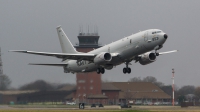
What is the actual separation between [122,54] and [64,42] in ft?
66.4

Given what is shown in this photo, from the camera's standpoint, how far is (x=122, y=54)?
76.8 meters

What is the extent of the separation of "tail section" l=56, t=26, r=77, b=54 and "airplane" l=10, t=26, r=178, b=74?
4.23m

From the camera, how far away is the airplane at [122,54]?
73625 mm

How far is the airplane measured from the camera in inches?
2899

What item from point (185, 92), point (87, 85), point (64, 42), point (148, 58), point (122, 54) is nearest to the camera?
point (122, 54)

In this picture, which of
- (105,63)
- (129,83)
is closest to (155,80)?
(129,83)

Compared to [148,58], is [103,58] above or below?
below

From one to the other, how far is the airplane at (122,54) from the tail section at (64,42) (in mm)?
4225

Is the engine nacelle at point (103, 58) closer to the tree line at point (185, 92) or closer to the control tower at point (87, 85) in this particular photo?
the control tower at point (87, 85)

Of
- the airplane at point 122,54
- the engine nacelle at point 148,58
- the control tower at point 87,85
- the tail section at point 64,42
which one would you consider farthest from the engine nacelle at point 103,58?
the control tower at point 87,85

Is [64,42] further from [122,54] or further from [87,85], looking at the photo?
[122,54]

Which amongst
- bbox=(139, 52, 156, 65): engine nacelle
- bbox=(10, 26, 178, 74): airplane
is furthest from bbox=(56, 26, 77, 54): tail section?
bbox=(139, 52, 156, 65): engine nacelle

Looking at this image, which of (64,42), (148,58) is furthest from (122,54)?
(64,42)

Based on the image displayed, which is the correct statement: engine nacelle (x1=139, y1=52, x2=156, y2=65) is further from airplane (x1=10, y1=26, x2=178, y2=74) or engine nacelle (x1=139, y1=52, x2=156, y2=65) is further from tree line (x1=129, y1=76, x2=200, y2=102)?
tree line (x1=129, y1=76, x2=200, y2=102)
